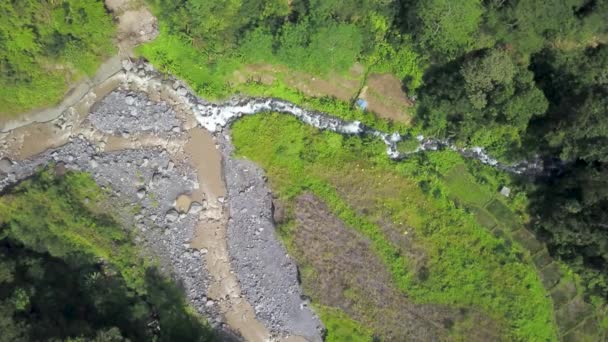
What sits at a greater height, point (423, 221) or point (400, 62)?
point (400, 62)

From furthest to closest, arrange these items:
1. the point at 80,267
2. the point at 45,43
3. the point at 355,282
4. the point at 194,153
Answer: the point at 194,153 < the point at 355,282 < the point at 45,43 < the point at 80,267

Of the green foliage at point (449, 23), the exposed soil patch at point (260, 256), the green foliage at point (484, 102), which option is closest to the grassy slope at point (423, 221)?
the exposed soil patch at point (260, 256)

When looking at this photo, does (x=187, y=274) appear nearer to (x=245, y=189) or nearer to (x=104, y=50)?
(x=245, y=189)

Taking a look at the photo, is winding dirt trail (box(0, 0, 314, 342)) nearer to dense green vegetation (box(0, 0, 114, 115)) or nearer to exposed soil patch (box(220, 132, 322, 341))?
exposed soil patch (box(220, 132, 322, 341))

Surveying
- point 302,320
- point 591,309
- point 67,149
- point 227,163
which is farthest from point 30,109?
point 591,309

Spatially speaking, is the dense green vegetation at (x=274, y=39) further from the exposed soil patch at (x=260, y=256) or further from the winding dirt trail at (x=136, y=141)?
the exposed soil patch at (x=260, y=256)

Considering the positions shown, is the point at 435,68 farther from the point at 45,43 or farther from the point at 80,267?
the point at 80,267

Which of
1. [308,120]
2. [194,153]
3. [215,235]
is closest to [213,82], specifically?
[194,153]
